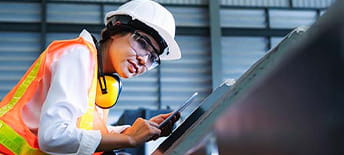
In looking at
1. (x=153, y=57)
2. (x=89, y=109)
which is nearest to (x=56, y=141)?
(x=89, y=109)

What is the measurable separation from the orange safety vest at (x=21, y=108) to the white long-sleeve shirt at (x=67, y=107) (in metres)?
0.03

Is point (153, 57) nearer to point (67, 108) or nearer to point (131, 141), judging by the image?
point (131, 141)

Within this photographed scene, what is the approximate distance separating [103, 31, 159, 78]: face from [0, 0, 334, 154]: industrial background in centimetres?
604

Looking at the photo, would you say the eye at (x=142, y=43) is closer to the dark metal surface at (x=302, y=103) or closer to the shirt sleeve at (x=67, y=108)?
the shirt sleeve at (x=67, y=108)

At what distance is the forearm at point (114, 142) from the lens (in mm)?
1343

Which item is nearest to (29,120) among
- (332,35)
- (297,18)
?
(332,35)

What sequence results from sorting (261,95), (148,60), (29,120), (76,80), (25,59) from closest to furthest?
(261,95) < (76,80) < (29,120) < (148,60) < (25,59)

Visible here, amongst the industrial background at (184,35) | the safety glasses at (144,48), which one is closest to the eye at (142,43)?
the safety glasses at (144,48)

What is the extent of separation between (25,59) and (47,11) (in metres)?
0.81

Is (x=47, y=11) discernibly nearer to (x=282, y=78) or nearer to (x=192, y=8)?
(x=192, y=8)

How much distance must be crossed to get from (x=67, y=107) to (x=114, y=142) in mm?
177

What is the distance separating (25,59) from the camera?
7617mm

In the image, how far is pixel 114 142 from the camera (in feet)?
4.44

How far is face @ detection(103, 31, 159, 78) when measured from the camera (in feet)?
5.37
